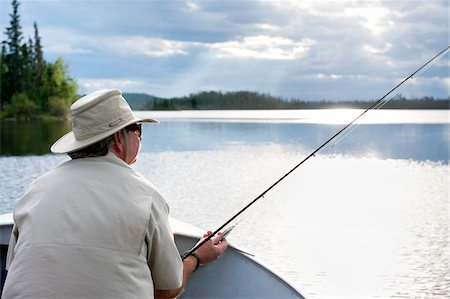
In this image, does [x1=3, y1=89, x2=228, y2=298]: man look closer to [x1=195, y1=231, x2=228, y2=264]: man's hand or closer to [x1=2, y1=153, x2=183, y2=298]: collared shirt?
[x1=2, y1=153, x2=183, y2=298]: collared shirt

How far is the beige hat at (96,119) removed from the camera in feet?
6.23

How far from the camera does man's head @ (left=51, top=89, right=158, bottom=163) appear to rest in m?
1.90

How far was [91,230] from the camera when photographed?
1754 mm

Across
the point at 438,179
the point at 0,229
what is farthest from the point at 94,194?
the point at 438,179

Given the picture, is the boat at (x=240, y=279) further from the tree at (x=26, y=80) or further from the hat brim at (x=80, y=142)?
the tree at (x=26, y=80)

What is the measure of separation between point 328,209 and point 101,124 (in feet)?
29.7

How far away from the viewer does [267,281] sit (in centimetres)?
340

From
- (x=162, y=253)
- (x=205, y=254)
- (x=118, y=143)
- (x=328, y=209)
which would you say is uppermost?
(x=118, y=143)

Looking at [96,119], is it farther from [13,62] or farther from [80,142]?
[13,62]

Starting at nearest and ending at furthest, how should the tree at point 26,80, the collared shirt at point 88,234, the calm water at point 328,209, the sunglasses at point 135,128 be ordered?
the collared shirt at point 88,234 → the sunglasses at point 135,128 → the calm water at point 328,209 → the tree at point 26,80

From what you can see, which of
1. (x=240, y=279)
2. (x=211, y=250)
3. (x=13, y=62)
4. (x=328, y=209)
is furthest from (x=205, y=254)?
(x=13, y=62)

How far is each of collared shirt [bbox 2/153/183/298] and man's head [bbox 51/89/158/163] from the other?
7cm

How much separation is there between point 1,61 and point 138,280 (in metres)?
54.5

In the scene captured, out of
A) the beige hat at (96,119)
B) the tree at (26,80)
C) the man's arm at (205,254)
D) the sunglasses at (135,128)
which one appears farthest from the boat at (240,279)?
the tree at (26,80)
